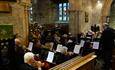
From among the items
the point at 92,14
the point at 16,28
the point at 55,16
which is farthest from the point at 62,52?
the point at 55,16

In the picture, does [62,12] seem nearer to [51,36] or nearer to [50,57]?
[51,36]

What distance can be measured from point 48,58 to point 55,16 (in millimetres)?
14229

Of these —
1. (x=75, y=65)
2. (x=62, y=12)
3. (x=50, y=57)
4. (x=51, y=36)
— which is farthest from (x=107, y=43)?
(x=62, y=12)

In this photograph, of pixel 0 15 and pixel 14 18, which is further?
pixel 14 18

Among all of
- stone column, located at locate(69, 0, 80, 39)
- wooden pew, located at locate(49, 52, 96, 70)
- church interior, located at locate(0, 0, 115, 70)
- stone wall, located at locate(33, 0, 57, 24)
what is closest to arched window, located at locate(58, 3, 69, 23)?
church interior, located at locate(0, 0, 115, 70)

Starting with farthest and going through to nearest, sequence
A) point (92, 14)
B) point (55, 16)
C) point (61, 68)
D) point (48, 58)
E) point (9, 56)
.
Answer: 1. point (55, 16)
2. point (92, 14)
3. point (48, 58)
4. point (61, 68)
5. point (9, 56)

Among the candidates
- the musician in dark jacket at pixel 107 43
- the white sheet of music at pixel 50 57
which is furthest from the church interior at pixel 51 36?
the musician in dark jacket at pixel 107 43

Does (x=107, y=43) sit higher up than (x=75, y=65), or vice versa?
(x=107, y=43)

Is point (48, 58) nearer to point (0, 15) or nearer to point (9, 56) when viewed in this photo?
point (0, 15)

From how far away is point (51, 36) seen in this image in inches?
423

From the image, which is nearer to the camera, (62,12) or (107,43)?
(107,43)

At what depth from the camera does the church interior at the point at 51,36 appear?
3.61 meters

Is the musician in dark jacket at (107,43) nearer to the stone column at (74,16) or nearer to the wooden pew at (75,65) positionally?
the wooden pew at (75,65)

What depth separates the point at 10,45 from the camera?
3.44 meters
